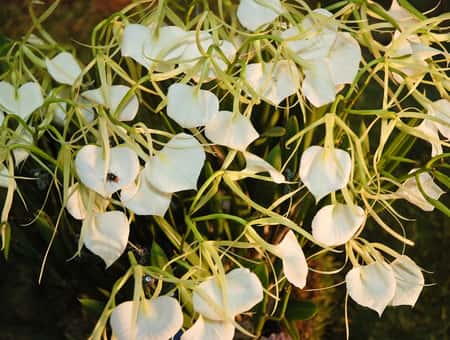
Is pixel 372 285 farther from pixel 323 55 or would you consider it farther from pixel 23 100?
pixel 23 100

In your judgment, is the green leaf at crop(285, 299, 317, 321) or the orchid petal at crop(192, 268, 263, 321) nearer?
the orchid petal at crop(192, 268, 263, 321)

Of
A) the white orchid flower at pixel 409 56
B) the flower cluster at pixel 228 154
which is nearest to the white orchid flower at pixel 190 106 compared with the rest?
the flower cluster at pixel 228 154

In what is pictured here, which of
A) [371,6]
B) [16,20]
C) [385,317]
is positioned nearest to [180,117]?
[371,6]

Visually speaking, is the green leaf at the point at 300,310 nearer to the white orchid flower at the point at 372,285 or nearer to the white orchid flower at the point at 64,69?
the white orchid flower at the point at 372,285

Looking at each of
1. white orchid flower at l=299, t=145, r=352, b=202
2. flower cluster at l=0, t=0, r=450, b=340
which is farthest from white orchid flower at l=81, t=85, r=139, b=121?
white orchid flower at l=299, t=145, r=352, b=202

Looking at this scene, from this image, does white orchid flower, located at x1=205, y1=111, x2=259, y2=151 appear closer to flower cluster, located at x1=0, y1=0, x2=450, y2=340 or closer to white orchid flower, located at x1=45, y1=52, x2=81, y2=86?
flower cluster, located at x1=0, y1=0, x2=450, y2=340

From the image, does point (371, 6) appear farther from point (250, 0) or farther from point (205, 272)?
point (205, 272)
